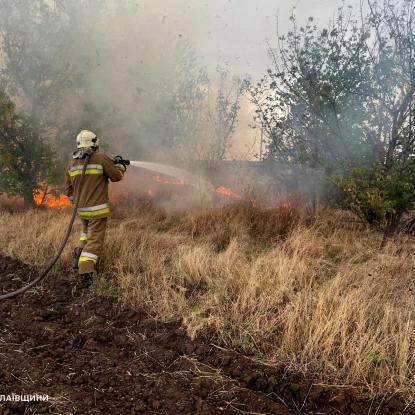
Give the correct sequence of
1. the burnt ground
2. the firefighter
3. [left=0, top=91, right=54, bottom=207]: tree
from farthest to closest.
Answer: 1. [left=0, top=91, right=54, bottom=207]: tree
2. the firefighter
3. the burnt ground

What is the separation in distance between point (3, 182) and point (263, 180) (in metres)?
5.26

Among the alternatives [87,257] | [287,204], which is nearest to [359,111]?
[287,204]

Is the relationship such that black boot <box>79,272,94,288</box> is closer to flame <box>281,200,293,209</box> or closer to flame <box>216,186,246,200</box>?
flame <box>281,200,293,209</box>

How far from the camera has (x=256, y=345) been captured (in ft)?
8.83

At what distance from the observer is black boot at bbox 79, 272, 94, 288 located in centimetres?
405

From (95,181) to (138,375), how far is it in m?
2.57

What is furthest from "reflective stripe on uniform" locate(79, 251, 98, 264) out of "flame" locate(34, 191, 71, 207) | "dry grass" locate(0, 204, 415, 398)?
"flame" locate(34, 191, 71, 207)

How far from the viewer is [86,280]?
13.4 feet

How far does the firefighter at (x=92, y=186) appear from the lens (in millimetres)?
4253

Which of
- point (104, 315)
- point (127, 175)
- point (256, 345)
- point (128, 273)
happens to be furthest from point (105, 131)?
point (256, 345)

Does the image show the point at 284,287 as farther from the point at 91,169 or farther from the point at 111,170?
the point at 91,169

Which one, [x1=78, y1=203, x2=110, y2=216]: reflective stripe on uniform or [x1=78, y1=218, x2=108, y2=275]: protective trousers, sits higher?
[x1=78, y1=203, x2=110, y2=216]: reflective stripe on uniform

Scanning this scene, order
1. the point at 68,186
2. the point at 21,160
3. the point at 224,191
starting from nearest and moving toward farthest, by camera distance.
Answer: the point at 68,186, the point at 21,160, the point at 224,191

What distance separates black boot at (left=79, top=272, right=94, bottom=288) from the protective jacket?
0.69 meters
